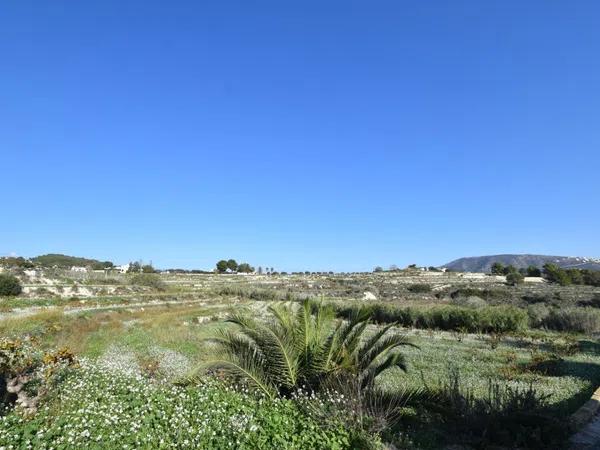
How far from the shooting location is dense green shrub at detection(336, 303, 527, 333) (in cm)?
2509

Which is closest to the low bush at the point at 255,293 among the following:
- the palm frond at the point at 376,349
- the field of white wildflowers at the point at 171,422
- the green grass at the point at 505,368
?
the green grass at the point at 505,368

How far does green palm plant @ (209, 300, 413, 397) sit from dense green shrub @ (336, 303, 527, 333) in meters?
15.6

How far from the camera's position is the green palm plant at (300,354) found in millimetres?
8266

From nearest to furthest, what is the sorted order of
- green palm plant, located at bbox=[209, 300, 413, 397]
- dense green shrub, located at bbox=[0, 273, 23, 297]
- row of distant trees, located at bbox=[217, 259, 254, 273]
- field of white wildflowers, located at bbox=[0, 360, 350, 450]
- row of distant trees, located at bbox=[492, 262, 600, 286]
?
1. field of white wildflowers, located at bbox=[0, 360, 350, 450]
2. green palm plant, located at bbox=[209, 300, 413, 397]
3. dense green shrub, located at bbox=[0, 273, 23, 297]
4. row of distant trees, located at bbox=[492, 262, 600, 286]
5. row of distant trees, located at bbox=[217, 259, 254, 273]

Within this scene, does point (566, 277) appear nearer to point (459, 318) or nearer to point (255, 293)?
point (255, 293)

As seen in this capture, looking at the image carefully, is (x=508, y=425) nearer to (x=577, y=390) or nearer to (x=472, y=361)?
(x=577, y=390)

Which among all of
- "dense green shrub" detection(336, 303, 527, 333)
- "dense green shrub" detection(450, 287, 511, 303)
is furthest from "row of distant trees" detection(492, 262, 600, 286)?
"dense green shrub" detection(336, 303, 527, 333)

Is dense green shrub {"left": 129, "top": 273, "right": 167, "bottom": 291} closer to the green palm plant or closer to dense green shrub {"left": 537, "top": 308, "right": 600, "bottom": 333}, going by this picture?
dense green shrub {"left": 537, "top": 308, "right": 600, "bottom": 333}

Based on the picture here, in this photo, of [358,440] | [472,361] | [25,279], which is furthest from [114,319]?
[25,279]

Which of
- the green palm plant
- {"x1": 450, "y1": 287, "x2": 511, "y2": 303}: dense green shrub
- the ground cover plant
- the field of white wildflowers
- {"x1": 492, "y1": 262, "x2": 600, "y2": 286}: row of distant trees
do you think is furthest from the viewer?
{"x1": 492, "y1": 262, "x2": 600, "y2": 286}: row of distant trees

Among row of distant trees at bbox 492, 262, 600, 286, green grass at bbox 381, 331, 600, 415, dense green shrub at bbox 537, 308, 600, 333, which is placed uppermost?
row of distant trees at bbox 492, 262, 600, 286

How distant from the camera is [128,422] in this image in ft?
21.1

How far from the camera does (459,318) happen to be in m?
26.7

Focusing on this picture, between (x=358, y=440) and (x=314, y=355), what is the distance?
271cm
